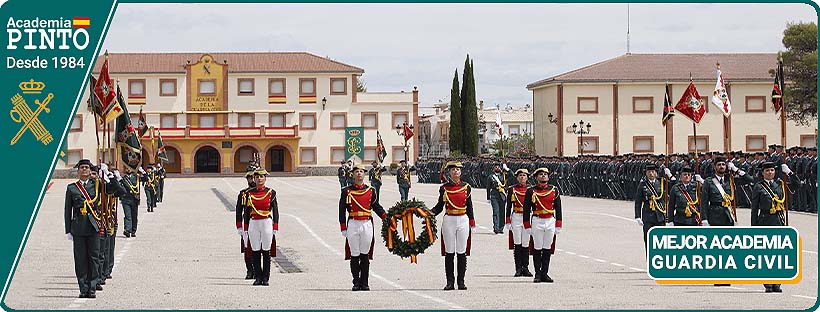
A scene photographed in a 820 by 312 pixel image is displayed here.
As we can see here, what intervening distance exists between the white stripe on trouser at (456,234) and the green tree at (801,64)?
54.8 meters

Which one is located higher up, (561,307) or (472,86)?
(472,86)

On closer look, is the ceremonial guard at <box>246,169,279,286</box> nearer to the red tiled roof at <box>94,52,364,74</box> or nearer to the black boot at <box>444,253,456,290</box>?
the black boot at <box>444,253,456,290</box>

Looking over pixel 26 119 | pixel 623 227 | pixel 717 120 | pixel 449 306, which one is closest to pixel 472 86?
pixel 717 120

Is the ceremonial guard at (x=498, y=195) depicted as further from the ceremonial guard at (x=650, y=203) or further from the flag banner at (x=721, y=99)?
the ceremonial guard at (x=650, y=203)

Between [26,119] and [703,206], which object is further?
[26,119]

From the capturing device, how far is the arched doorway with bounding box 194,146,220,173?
96.0 meters

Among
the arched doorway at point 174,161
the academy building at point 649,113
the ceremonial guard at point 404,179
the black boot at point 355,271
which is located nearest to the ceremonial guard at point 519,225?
the black boot at point 355,271

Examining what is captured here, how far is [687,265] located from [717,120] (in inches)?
2928

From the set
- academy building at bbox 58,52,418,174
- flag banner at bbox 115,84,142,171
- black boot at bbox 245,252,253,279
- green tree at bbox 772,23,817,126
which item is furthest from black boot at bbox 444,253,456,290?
academy building at bbox 58,52,418,174

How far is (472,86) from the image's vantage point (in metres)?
88.1

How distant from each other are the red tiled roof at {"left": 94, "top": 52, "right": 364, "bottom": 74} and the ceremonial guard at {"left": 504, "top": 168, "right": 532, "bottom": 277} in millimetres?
77104

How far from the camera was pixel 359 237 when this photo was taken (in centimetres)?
1564

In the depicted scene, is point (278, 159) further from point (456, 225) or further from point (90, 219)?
point (90, 219)

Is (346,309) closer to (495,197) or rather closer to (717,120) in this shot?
(495,197)
